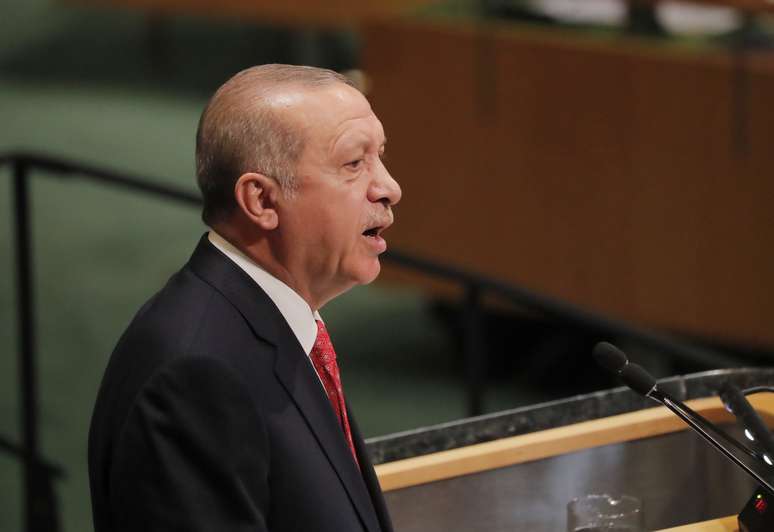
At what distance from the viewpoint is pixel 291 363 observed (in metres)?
1.78

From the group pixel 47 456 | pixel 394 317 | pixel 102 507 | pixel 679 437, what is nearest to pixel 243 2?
pixel 394 317

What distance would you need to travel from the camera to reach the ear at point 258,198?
1.74 meters

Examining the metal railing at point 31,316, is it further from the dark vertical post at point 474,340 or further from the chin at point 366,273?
the chin at point 366,273

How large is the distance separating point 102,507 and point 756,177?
150 inches

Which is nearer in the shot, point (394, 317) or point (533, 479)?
point (533, 479)

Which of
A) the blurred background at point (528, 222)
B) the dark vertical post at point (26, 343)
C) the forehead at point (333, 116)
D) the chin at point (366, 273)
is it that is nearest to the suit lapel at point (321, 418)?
the chin at point (366, 273)

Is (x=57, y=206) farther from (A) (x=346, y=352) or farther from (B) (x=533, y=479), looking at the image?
(B) (x=533, y=479)

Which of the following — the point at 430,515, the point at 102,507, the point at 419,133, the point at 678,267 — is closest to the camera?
the point at 102,507

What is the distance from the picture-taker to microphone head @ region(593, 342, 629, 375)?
1.97m

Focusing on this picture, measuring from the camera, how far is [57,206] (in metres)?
7.18

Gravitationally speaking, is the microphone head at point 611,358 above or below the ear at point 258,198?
below

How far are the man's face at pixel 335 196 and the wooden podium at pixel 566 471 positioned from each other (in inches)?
18.5

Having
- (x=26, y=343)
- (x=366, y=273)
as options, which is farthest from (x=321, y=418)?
(x=26, y=343)

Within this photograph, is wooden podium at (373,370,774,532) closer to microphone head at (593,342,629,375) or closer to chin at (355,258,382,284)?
microphone head at (593,342,629,375)
